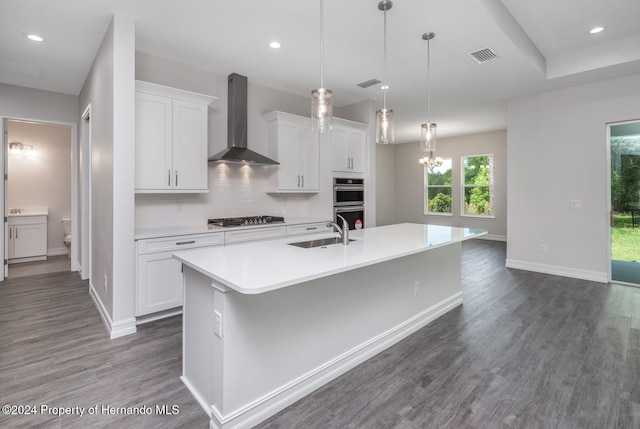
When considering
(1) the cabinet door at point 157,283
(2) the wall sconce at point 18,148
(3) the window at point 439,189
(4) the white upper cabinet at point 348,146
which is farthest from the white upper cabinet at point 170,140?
(3) the window at point 439,189

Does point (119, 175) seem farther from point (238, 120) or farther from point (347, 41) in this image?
point (347, 41)

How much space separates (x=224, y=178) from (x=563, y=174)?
16.3ft

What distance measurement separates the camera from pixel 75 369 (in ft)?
7.66

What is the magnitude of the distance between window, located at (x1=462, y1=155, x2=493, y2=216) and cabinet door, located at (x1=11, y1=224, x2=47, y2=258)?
9.73 m

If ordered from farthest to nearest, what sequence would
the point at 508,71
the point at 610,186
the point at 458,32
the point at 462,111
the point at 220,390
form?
the point at 462,111, the point at 610,186, the point at 508,71, the point at 458,32, the point at 220,390

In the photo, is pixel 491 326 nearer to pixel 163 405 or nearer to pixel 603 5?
pixel 163 405

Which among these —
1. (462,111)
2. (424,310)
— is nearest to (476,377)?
(424,310)

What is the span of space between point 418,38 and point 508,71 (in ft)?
5.32

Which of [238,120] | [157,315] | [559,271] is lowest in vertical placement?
[157,315]

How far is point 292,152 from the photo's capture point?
469 centimetres

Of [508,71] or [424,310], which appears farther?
[508,71]

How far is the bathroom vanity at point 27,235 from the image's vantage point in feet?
18.7

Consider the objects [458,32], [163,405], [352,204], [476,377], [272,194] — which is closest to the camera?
[163,405]

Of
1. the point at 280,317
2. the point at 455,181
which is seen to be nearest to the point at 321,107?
the point at 280,317
